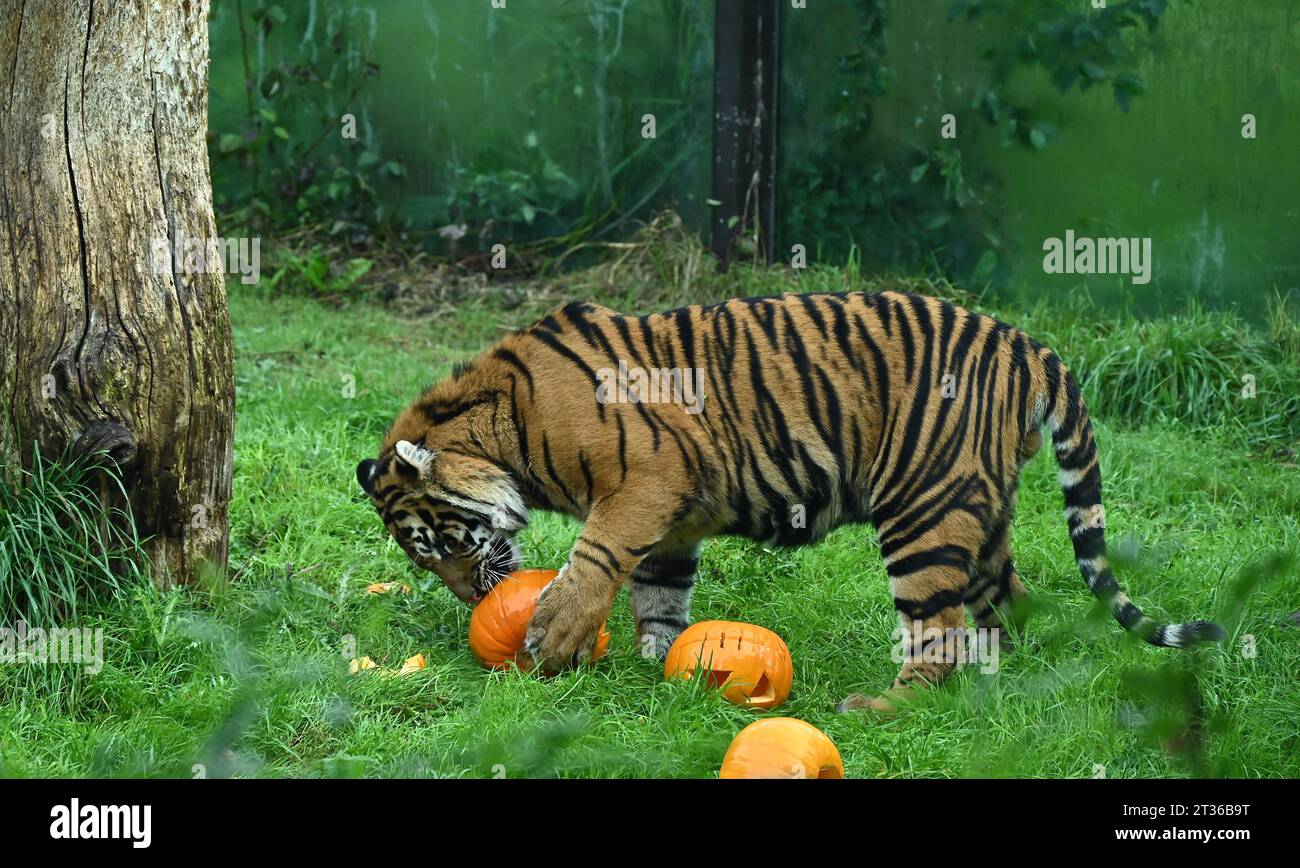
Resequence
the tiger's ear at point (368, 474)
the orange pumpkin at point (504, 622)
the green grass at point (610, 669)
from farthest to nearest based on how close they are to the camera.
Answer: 1. the tiger's ear at point (368, 474)
2. the orange pumpkin at point (504, 622)
3. the green grass at point (610, 669)

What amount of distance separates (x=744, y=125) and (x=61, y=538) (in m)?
6.03

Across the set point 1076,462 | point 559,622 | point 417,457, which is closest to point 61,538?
point 417,457

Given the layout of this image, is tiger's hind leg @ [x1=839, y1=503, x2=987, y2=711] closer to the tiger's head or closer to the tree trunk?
the tiger's head

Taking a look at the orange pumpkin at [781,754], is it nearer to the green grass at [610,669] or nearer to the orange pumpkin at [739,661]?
the green grass at [610,669]

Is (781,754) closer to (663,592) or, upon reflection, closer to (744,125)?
(663,592)

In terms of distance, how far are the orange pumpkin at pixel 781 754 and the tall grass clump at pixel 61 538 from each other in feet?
7.26

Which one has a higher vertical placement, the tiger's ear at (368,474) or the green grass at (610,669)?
the tiger's ear at (368,474)

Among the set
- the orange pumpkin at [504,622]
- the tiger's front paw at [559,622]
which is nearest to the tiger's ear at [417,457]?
the orange pumpkin at [504,622]

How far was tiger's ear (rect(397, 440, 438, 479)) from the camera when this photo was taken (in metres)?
4.30

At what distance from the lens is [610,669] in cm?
438

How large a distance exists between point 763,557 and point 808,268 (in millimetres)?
3820

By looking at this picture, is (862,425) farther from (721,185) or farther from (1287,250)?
(721,185)

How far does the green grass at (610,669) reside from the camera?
3.61m

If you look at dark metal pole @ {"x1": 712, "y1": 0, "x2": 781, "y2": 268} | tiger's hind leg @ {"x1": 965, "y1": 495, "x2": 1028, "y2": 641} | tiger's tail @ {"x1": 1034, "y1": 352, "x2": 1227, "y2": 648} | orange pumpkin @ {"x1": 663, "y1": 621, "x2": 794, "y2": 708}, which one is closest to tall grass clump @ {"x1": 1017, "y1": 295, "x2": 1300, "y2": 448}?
dark metal pole @ {"x1": 712, "y1": 0, "x2": 781, "y2": 268}
